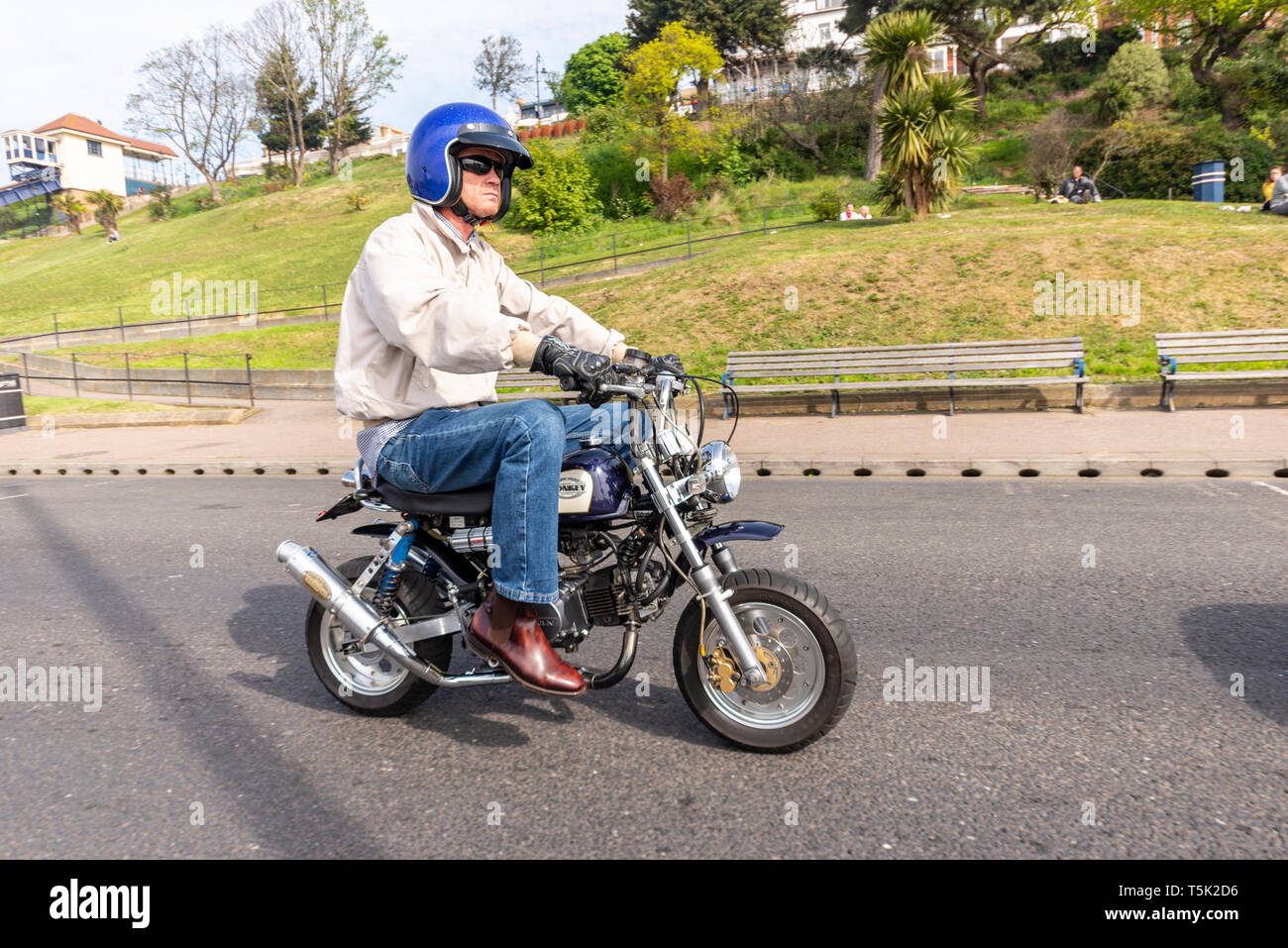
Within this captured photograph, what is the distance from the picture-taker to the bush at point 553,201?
42312 millimetres

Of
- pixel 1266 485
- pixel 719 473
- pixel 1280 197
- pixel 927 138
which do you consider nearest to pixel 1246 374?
pixel 1266 485

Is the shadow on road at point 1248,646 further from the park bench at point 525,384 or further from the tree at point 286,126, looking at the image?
the tree at point 286,126

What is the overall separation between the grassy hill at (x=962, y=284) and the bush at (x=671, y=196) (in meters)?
16.0

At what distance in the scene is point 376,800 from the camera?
304cm

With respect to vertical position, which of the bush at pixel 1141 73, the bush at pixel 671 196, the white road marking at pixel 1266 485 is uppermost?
the bush at pixel 1141 73

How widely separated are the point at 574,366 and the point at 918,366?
1188 centimetres

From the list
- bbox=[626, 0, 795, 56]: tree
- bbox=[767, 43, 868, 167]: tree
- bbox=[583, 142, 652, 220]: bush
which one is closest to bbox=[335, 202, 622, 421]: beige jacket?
bbox=[583, 142, 652, 220]: bush

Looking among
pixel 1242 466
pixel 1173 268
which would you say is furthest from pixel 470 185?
pixel 1173 268

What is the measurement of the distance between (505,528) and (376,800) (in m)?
1.01

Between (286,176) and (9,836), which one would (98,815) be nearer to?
(9,836)

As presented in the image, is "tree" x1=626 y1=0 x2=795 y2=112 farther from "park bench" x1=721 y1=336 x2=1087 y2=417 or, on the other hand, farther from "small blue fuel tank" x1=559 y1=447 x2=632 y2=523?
"small blue fuel tank" x1=559 y1=447 x2=632 y2=523

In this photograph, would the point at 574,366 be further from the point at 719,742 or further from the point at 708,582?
the point at 719,742

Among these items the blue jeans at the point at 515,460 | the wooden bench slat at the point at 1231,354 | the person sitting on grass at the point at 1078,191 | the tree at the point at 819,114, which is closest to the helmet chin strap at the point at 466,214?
the blue jeans at the point at 515,460
